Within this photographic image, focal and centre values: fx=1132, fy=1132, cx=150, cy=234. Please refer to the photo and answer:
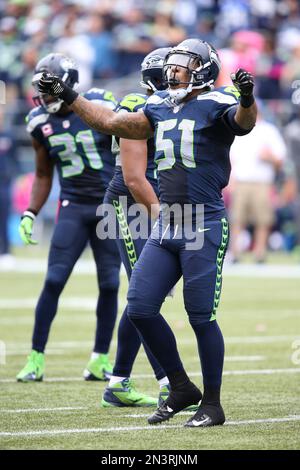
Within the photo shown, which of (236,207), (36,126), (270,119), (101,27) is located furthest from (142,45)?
(36,126)

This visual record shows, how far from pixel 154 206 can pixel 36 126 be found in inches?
67.2

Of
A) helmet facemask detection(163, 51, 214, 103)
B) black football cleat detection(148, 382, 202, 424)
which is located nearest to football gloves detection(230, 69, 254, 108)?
helmet facemask detection(163, 51, 214, 103)

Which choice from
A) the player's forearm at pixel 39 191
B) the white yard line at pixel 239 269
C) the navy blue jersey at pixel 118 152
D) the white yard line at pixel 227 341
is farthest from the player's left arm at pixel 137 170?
the white yard line at pixel 239 269

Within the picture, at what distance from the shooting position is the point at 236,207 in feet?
51.1

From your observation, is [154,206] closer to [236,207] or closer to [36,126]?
[36,126]

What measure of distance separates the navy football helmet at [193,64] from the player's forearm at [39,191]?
7.29 feet

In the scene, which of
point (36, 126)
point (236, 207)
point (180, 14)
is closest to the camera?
point (36, 126)

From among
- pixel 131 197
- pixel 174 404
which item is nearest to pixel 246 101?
pixel 131 197

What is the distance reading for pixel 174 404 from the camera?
18.1ft

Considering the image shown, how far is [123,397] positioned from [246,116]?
6.19 feet

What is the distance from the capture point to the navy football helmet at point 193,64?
546 cm

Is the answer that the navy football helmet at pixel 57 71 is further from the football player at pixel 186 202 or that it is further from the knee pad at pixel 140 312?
the knee pad at pixel 140 312

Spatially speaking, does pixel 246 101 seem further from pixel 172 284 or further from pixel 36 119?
pixel 36 119

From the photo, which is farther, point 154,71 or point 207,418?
point 154,71
